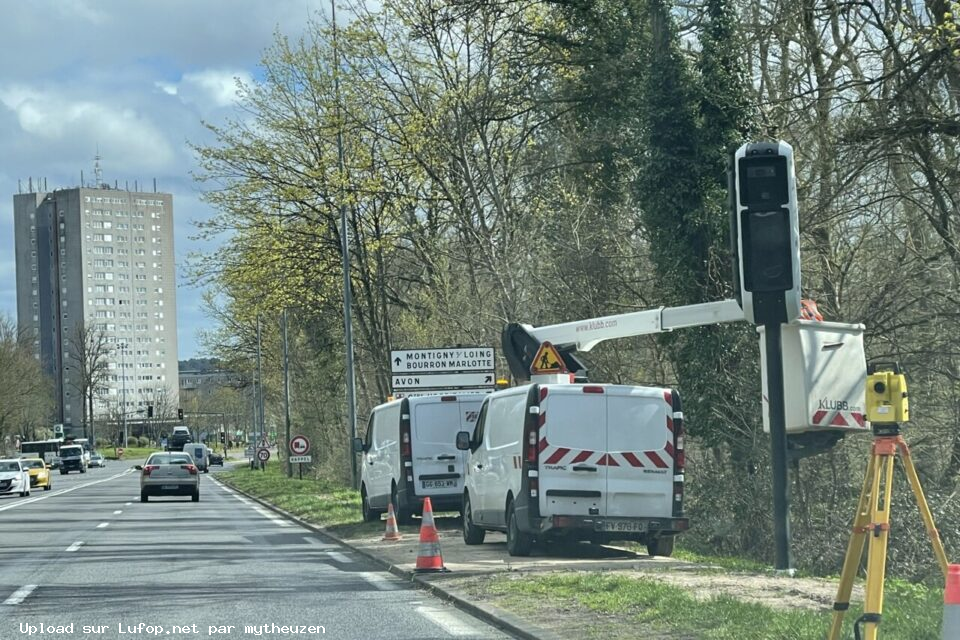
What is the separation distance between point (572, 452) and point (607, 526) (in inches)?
37.8

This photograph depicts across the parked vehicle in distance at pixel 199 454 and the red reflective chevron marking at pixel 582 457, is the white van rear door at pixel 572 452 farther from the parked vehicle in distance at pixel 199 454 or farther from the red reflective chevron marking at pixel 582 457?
the parked vehicle in distance at pixel 199 454

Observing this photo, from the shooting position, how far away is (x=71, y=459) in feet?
323

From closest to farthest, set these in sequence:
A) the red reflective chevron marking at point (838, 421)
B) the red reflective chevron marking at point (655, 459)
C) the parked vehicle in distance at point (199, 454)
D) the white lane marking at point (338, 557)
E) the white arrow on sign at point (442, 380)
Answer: the red reflective chevron marking at point (838, 421) < the red reflective chevron marking at point (655, 459) < the white lane marking at point (338, 557) < the white arrow on sign at point (442, 380) < the parked vehicle in distance at point (199, 454)

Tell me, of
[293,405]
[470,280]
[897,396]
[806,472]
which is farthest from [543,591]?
[293,405]

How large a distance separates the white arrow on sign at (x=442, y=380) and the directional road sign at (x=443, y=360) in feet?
0.30

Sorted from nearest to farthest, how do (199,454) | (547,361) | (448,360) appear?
(547,361) < (448,360) < (199,454)

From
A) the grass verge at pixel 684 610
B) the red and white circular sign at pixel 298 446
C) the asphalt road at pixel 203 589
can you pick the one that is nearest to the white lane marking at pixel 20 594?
the asphalt road at pixel 203 589

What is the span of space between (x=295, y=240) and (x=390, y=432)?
14.1 meters

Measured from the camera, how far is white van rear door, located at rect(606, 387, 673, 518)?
15773 millimetres

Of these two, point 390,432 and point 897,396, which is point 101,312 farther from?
point 897,396

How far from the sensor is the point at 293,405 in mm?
63625

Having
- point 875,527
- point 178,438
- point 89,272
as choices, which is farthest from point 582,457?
point 89,272

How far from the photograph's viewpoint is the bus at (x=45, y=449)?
355ft

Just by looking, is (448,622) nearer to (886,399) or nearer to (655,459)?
(886,399)
